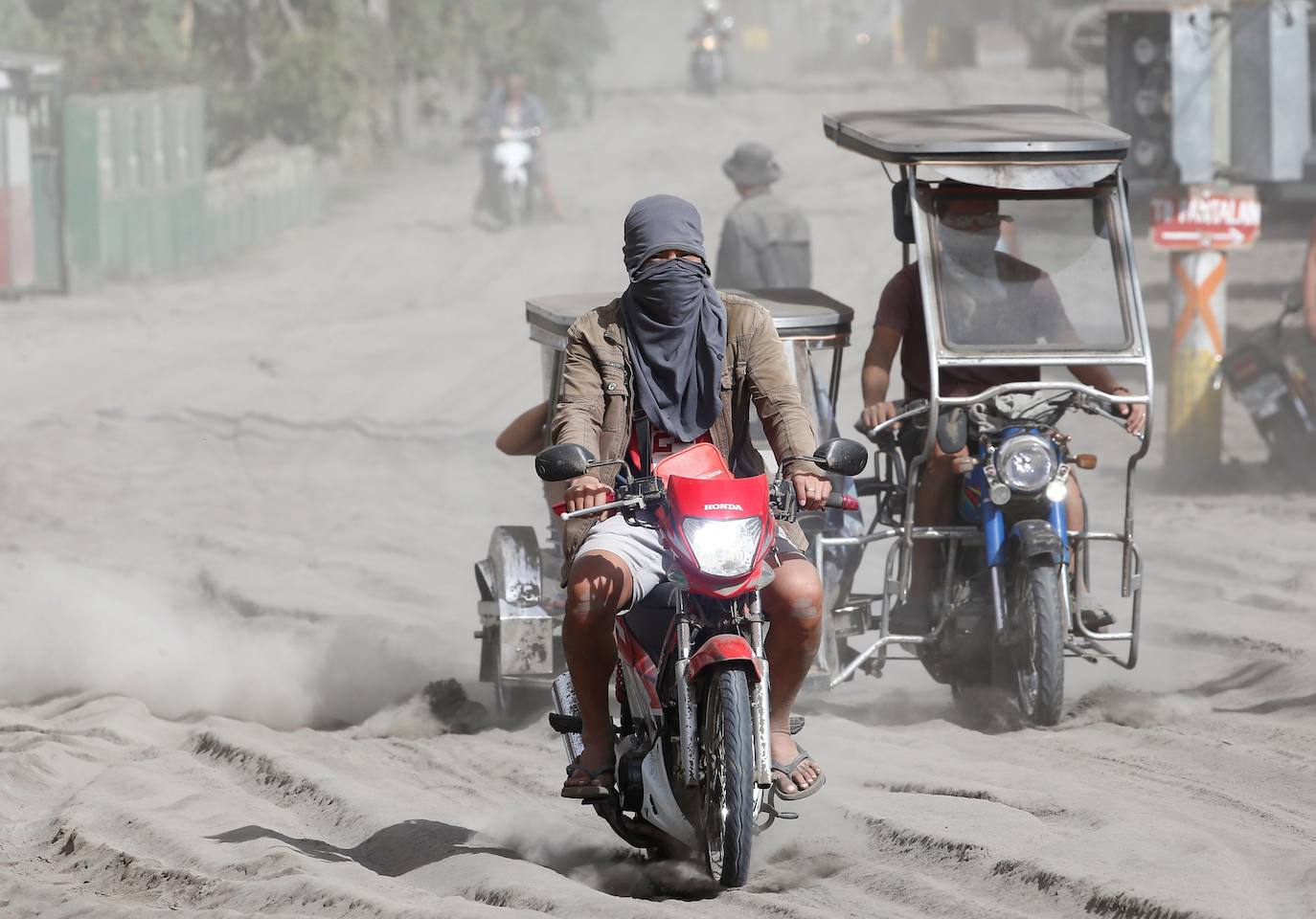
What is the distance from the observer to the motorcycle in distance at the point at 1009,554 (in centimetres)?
730

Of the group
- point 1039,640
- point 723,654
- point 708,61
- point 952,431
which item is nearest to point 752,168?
point 952,431

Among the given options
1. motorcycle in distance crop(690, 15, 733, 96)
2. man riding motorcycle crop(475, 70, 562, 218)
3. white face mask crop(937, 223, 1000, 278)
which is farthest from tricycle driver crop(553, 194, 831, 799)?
motorcycle in distance crop(690, 15, 733, 96)

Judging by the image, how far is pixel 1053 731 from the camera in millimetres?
7305

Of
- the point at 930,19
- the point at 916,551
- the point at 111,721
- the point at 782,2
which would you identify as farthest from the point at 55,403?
the point at 782,2

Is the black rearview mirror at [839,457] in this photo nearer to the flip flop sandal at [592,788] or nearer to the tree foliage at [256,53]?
the flip flop sandal at [592,788]

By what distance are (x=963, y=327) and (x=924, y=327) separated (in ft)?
0.56

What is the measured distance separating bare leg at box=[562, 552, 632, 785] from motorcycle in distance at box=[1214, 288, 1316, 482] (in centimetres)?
845

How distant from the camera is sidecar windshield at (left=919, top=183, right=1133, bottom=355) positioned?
7699mm

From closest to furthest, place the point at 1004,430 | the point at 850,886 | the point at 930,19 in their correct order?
1. the point at 850,886
2. the point at 1004,430
3. the point at 930,19

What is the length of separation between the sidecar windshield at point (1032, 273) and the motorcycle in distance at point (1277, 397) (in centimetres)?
560

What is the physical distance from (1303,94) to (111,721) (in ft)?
36.0

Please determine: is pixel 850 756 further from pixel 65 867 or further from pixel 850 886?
pixel 65 867

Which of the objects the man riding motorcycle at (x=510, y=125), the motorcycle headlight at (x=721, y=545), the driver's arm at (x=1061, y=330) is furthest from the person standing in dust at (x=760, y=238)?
the man riding motorcycle at (x=510, y=125)

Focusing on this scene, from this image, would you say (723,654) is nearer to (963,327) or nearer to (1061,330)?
(963,327)
